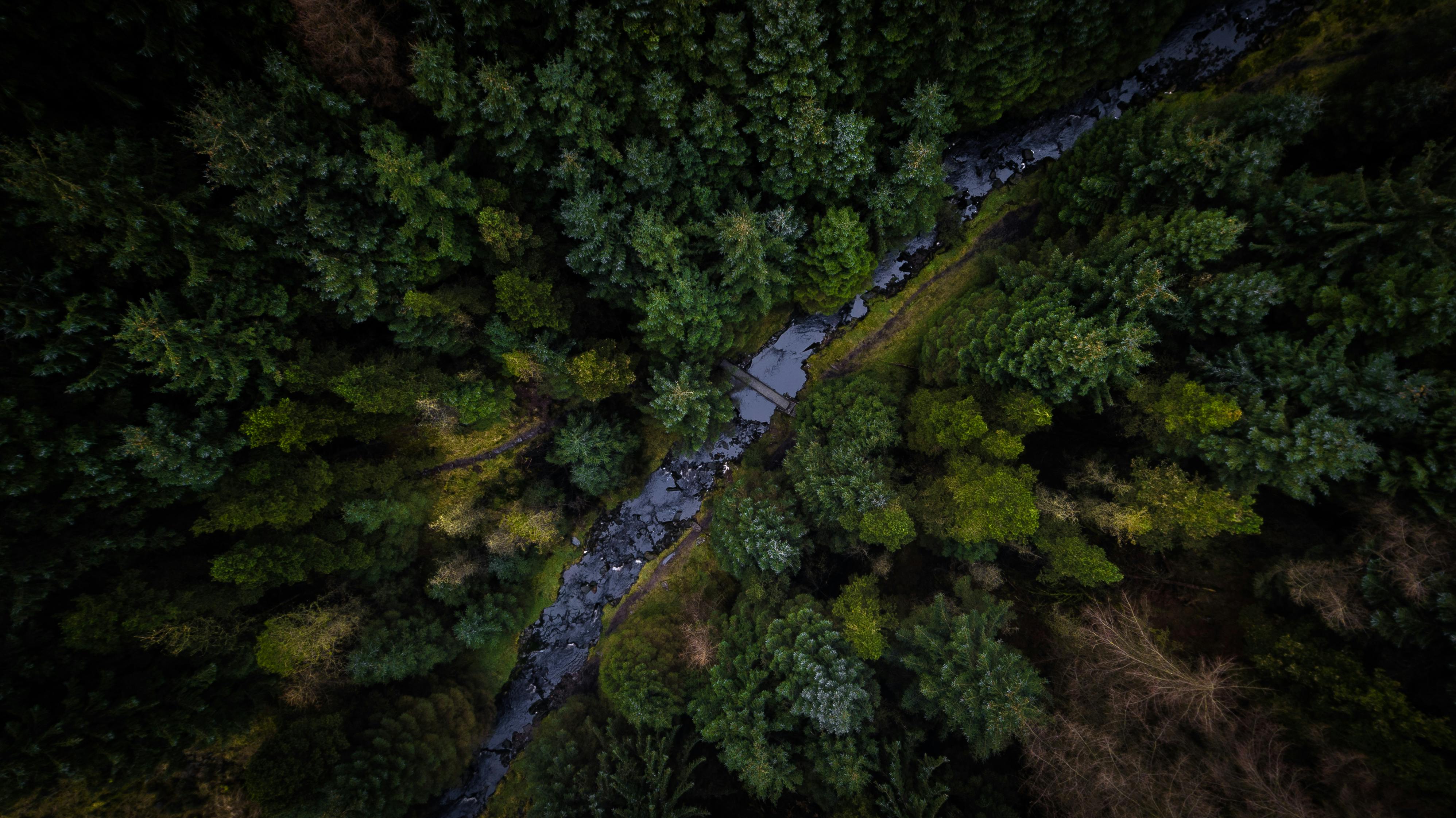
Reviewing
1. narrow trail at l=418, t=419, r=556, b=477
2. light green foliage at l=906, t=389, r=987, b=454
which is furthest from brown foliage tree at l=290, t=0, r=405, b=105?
light green foliage at l=906, t=389, r=987, b=454

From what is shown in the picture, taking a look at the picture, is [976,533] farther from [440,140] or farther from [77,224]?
[77,224]

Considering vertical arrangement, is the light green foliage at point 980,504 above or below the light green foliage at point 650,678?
below

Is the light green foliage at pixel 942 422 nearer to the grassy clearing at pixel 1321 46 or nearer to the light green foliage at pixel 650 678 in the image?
the light green foliage at pixel 650 678

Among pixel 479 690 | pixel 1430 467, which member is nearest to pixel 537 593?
pixel 479 690

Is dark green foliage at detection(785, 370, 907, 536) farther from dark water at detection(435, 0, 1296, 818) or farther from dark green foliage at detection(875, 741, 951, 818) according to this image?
dark green foliage at detection(875, 741, 951, 818)

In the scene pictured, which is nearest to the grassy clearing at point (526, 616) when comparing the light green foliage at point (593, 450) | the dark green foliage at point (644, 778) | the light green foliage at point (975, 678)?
the light green foliage at point (593, 450)
